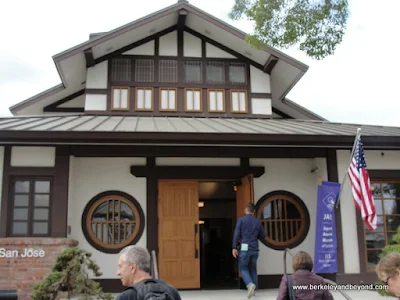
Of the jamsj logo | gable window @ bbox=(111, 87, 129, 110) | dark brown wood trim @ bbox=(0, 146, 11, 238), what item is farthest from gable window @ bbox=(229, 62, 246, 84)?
dark brown wood trim @ bbox=(0, 146, 11, 238)

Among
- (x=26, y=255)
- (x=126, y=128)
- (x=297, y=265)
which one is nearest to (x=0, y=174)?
(x=26, y=255)

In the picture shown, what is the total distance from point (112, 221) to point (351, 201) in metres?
5.18

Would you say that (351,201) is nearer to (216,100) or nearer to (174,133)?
(174,133)

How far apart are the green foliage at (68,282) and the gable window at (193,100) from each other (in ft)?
18.9

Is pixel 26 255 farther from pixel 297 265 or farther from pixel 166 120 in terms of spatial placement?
pixel 297 265

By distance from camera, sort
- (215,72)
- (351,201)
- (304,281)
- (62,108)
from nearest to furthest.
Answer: (304,281), (351,201), (215,72), (62,108)

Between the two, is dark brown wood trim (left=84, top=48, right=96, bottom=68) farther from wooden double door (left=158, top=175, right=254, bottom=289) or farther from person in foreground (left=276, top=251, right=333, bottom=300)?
person in foreground (left=276, top=251, right=333, bottom=300)

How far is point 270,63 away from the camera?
41.6 ft

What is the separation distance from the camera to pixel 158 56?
12789 millimetres

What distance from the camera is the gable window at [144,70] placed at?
41.3 feet

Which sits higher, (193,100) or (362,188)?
(193,100)

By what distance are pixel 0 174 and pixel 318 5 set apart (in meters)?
6.89

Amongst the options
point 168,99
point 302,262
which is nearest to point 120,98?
point 168,99

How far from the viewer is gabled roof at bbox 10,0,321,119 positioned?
39.0 feet
